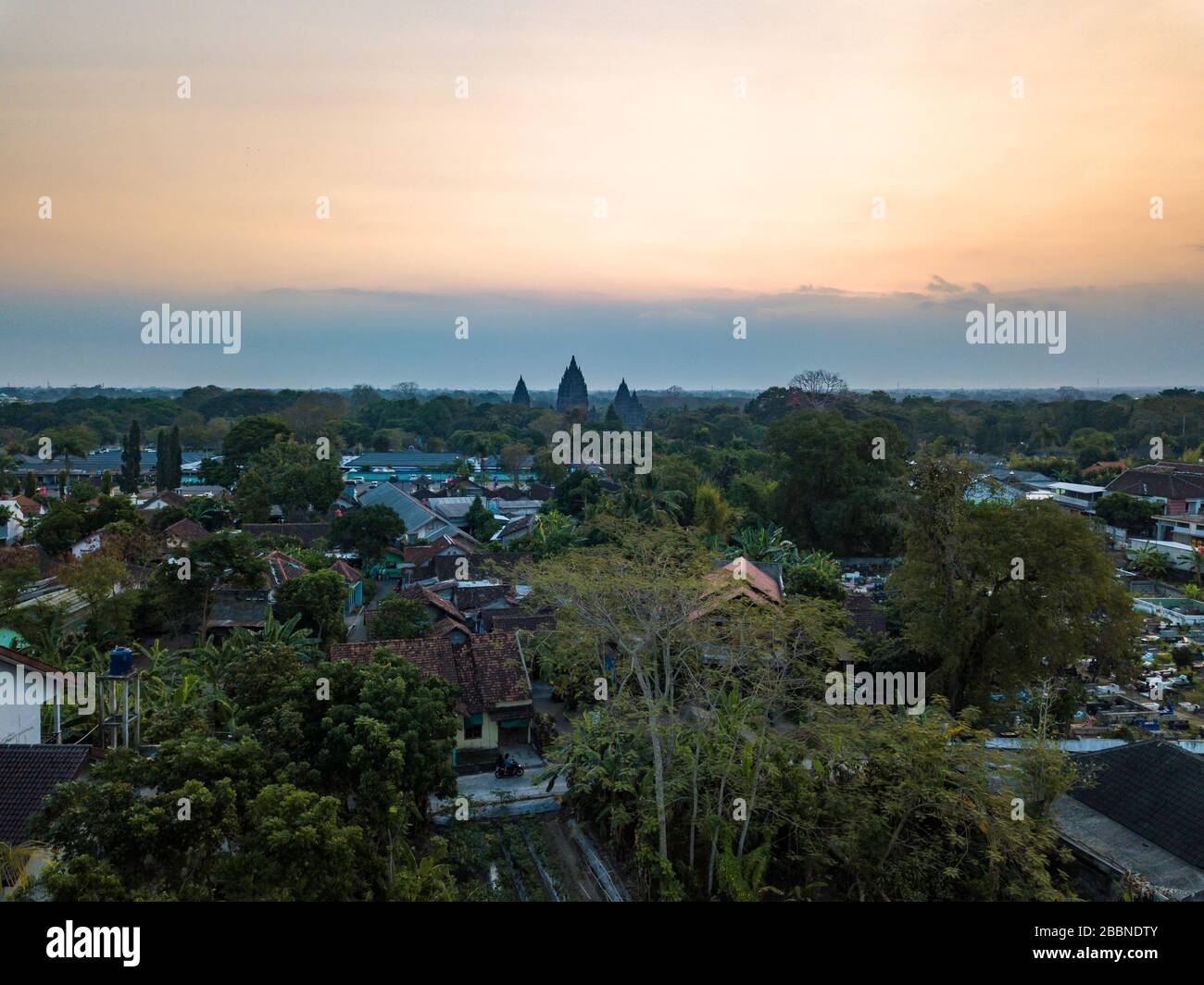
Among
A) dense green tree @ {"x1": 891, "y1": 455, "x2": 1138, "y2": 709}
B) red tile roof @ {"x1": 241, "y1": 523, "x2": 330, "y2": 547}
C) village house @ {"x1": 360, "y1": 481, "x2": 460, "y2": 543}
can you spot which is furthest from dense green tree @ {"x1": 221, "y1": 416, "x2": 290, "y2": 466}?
dense green tree @ {"x1": 891, "y1": 455, "x2": 1138, "y2": 709}

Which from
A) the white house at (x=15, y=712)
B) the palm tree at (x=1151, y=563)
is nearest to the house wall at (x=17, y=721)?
the white house at (x=15, y=712)

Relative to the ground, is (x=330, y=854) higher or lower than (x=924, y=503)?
lower

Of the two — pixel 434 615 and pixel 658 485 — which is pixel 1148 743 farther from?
pixel 658 485

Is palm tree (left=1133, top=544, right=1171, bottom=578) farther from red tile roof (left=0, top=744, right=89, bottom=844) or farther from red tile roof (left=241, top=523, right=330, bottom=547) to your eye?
red tile roof (left=0, top=744, right=89, bottom=844)

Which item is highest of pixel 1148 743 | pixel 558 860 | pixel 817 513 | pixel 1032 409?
pixel 1032 409

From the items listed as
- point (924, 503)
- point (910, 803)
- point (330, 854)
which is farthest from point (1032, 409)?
point (330, 854)

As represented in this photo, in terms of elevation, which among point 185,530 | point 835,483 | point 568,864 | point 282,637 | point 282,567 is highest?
point 835,483

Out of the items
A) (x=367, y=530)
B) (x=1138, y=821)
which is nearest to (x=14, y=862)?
(x=1138, y=821)

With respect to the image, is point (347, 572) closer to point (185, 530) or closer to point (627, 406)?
point (185, 530)
